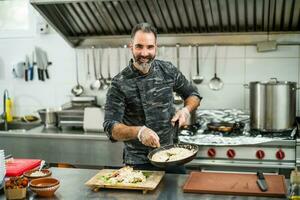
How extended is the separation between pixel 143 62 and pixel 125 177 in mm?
717

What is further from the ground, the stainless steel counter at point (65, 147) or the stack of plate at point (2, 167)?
the stack of plate at point (2, 167)

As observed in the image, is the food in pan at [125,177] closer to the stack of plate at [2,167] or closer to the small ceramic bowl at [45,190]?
the small ceramic bowl at [45,190]

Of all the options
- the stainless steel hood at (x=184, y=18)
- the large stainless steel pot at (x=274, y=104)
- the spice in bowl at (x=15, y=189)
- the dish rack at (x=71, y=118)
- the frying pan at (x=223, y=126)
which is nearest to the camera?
the spice in bowl at (x=15, y=189)

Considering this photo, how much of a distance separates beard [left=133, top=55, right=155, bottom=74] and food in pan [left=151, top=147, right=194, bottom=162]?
1.77ft

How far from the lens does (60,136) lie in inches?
145

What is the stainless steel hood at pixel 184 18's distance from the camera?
3.63m

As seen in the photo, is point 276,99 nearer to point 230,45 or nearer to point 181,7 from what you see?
point 230,45

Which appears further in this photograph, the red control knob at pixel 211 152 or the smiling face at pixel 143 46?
the red control knob at pixel 211 152

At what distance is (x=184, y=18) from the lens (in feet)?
12.6

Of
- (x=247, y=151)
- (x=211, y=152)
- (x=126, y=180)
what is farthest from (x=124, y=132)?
(x=247, y=151)

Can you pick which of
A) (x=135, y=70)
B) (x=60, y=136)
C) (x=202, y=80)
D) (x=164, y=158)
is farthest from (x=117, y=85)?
(x=202, y=80)

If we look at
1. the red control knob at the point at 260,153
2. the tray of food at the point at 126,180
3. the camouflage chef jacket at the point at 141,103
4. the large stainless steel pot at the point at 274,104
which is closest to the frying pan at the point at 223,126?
the large stainless steel pot at the point at 274,104

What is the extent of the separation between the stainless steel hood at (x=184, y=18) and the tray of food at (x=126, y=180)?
1.79 meters

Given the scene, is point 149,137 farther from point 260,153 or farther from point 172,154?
point 260,153
